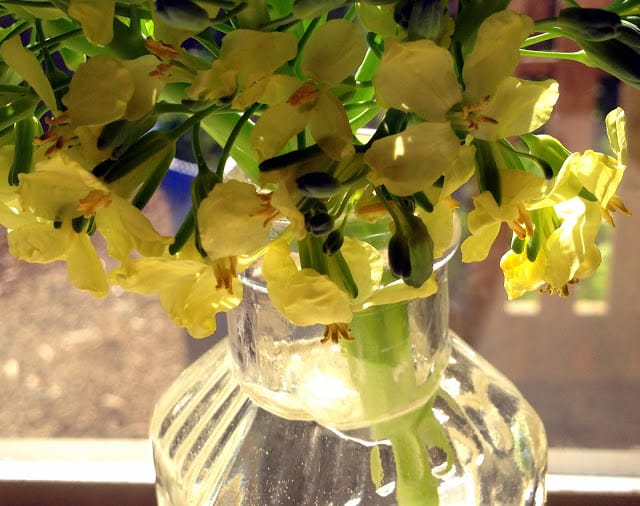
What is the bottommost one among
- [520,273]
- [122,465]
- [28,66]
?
[122,465]

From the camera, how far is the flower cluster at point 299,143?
281 mm

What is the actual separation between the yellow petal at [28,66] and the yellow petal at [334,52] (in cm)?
9

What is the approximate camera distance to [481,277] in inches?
32.0

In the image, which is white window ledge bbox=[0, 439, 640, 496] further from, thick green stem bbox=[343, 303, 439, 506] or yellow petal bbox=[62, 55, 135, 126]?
yellow petal bbox=[62, 55, 135, 126]

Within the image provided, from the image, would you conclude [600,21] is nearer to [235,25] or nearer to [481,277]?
[235,25]

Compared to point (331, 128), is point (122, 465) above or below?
below

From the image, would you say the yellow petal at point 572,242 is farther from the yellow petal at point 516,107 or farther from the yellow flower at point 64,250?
the yellow flower at point 64,250

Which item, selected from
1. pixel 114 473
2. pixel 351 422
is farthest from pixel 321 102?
pixel 114 473

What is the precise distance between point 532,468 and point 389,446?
0.11 metres

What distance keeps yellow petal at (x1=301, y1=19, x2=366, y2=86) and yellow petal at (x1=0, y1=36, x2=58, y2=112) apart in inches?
3.7

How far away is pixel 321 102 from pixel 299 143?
0.04 metres

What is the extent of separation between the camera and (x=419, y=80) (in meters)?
0.28

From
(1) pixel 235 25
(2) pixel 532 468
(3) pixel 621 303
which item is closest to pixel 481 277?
(3) pixel 621 303

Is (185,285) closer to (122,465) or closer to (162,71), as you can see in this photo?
(162,71)
